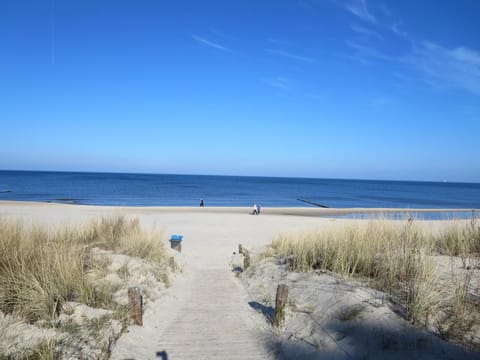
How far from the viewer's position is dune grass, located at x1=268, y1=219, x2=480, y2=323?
437 cm

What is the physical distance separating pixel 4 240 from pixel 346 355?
6074mm

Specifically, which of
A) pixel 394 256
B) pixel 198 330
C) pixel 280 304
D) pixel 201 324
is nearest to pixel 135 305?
pixel 198 330

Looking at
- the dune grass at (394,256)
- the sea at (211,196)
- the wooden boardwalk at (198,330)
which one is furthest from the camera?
the sea at (211,196)

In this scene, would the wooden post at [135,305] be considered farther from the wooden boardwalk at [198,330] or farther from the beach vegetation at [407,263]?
the beach vegetation at [407,263]

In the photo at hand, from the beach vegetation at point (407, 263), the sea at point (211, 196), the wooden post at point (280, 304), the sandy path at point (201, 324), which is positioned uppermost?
the beach vegetation at point (407, 263)

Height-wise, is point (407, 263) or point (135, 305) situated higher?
point (407, 263)

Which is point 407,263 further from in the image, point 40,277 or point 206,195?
point 206,195

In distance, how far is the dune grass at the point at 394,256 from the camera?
14.3 ft

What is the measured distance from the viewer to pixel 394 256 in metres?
5.78

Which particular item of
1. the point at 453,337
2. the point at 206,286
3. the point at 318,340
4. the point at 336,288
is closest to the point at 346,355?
the point at 318,340

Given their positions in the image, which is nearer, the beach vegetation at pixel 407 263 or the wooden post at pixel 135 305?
the beach vegetation at pixel 407 263

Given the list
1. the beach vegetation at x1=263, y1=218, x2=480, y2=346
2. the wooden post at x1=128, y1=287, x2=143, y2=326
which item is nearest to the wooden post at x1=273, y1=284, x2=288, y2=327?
the beach vegetation at x1=263, y1=218, x2=480, y2=346

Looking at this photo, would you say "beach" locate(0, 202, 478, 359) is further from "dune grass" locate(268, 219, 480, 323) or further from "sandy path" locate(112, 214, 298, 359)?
"dune grass" locate(268, 219, 480, 323)

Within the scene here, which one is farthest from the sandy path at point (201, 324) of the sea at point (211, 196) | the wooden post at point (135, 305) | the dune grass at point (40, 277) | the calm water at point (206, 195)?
the calm water at point (206, 195)
